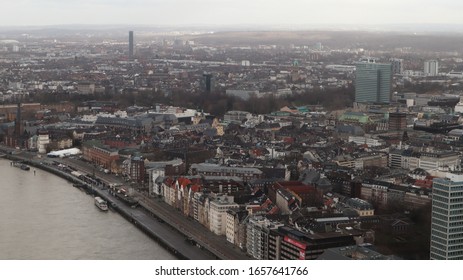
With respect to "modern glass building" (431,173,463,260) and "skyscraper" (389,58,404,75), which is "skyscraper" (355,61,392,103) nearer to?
"skyscraper" (389,58,404,75)

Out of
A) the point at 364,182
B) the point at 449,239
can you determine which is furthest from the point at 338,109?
the point at 449,239

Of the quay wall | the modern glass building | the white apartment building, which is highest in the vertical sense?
the modern glass building

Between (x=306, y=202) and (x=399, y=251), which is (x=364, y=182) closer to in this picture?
A: (x=306, y=202)

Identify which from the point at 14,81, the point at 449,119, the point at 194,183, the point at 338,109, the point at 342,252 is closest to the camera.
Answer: the point at 342,252

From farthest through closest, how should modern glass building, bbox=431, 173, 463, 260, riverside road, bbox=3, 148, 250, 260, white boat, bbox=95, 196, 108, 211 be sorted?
white boat, bbox=95, 196, 108, 211 < riverside road, bbox=3, 148, 250, 260 < modern glass building, bbox=431, 173, 463, 260

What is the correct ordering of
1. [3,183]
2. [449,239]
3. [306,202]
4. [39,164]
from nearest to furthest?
[449,239] < [306,202] < [3,183] < [39,164]

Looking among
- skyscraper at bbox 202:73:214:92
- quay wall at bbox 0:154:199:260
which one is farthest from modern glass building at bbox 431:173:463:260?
skyscraper at bbox 202:73:214:92

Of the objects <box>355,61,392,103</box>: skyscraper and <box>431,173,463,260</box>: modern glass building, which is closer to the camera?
<box>431,173,463,260</box>: modern glass building
